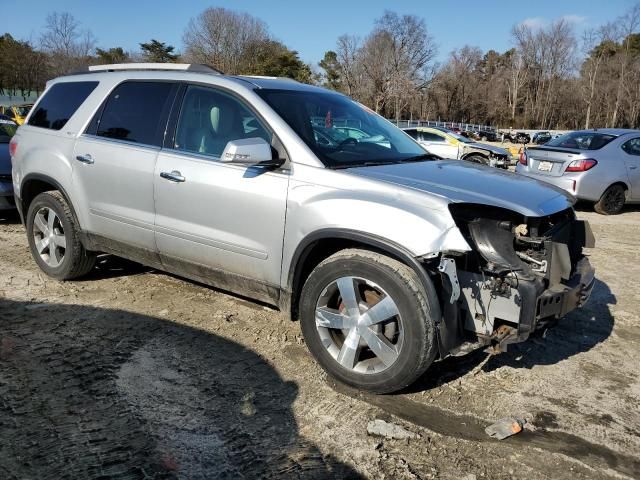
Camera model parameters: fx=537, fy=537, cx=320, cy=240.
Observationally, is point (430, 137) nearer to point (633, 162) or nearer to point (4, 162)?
point (633, 162)

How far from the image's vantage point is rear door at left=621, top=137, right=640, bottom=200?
9852 millimetres

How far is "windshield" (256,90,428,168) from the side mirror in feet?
1.00

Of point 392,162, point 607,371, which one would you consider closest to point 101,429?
point 392,162

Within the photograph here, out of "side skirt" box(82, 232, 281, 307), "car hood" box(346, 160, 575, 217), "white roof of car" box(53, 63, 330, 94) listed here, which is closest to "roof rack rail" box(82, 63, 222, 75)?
"white roof of car" box(53, 63, 330, 94)

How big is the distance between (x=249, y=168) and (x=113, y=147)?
4.72 ft

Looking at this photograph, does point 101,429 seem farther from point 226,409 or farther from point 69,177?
point 69,177

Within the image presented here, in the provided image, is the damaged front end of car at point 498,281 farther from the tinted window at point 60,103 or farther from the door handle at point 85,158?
the tinted window at point 60,103

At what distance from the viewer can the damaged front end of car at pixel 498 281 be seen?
2883 mm

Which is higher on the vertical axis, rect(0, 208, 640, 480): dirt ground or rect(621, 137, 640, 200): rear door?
rect(621, 137, 640, 200): rear door

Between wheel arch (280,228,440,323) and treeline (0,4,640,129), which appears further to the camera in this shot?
treeline (0,4,640,129)

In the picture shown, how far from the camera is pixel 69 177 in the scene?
15.2ft

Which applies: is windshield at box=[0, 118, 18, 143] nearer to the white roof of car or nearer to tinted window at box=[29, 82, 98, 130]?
tinted window at box=[29, 82, 98, 130]

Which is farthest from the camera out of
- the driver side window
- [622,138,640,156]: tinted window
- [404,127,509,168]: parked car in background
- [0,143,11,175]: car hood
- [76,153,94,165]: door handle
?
the driver side window

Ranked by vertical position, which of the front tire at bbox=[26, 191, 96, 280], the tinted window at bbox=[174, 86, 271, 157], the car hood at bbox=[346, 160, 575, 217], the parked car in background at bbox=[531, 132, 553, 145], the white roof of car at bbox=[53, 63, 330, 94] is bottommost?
the front tire at bbox=[26, 191, 96, 280]
